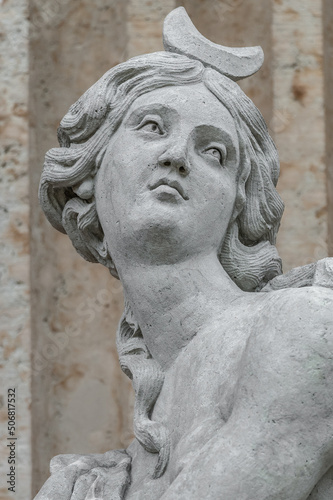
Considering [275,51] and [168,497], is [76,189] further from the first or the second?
[275,51]

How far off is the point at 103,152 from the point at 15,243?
176 centimetres

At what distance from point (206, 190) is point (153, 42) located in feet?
7.02

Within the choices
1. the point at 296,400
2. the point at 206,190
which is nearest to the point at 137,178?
the point at 206,190

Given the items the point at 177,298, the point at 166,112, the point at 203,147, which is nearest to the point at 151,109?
the point at 166,112

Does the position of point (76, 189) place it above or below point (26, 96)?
above

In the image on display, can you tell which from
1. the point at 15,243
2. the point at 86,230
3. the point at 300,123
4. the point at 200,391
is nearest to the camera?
the point at 200,391

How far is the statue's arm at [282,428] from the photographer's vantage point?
3504 millimetres

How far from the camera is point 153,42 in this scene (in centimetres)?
606

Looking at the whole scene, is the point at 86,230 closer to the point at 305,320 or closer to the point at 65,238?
the point at 305,320

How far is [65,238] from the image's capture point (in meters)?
6.10

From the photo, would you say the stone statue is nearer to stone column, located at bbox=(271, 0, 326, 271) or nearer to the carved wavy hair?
the carved wavy hair

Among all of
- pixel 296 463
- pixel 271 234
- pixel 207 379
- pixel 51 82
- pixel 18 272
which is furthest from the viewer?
pixel 51 82

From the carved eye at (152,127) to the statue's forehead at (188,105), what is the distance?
34 mm

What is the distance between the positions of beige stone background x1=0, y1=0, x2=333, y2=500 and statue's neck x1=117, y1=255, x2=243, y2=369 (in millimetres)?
1818
